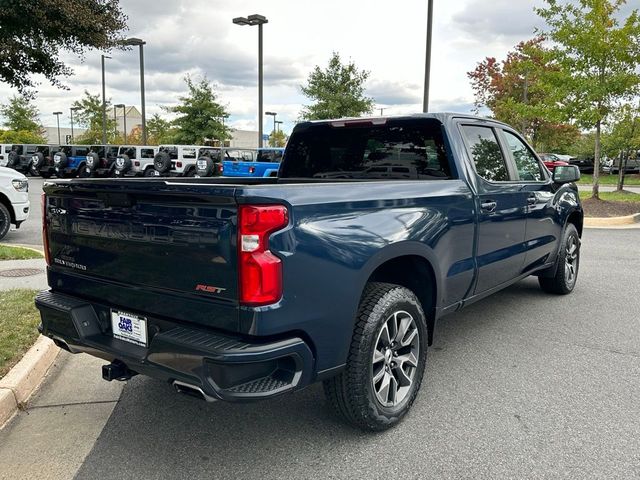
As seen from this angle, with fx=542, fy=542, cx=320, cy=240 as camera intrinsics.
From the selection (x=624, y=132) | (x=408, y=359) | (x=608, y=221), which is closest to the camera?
(x=408, y=359)

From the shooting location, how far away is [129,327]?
9.34 feet

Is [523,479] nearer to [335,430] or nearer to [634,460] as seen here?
[634,460]

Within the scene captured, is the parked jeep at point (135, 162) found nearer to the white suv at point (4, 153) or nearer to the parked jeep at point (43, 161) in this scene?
the parked jeep at point (43, 161)

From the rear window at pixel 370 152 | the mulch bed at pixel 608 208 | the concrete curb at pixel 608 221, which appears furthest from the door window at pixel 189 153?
the rear window at pixel 370 152

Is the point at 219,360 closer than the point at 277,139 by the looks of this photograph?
Yes

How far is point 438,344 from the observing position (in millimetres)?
4605

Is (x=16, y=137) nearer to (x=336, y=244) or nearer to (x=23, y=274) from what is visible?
(x=23, y=274)

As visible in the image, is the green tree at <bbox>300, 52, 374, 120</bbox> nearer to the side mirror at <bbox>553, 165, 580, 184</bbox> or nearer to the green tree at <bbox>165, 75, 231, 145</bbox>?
the green tree at <bbox>165, 75, 231, 145</bbox>

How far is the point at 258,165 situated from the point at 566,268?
587 inches

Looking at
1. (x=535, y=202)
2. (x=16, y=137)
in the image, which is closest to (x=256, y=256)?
(x=535, y=202)

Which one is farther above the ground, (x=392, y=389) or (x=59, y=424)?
(x=392, y=389)

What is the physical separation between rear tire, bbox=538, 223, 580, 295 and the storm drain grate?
6059 millimetres

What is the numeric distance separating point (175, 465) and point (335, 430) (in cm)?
90

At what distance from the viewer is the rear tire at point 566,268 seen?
5.80 metres
